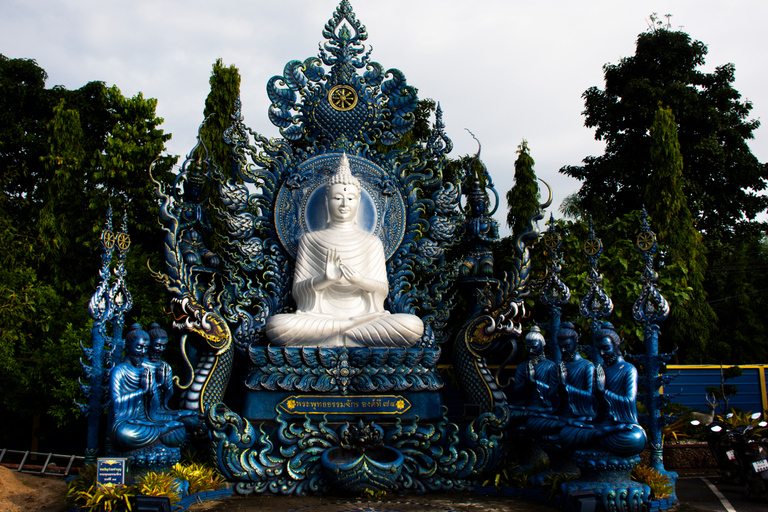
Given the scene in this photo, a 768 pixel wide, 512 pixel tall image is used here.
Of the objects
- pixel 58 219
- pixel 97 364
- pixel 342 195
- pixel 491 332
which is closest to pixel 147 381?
pixel 97 364

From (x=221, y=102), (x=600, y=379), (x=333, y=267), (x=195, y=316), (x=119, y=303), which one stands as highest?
(x=221, y=102)

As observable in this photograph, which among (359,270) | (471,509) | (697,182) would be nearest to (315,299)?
(359,270)

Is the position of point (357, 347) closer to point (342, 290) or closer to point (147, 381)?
point (342, 290)

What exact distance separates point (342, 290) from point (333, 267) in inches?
17.2

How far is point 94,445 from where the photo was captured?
8156 mm

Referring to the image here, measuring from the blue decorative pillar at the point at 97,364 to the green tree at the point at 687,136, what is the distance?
588 inches

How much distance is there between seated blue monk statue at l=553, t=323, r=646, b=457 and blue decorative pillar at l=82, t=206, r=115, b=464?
5.61 metres

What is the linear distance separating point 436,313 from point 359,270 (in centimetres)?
136

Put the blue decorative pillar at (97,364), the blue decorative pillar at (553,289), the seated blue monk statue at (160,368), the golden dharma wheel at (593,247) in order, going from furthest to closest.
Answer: the blue decorative pillar at (553,289), the golden dharma wheel at (593,247), the blue decorative pillar at (97,364), the seated blue monk statue at (160,368)

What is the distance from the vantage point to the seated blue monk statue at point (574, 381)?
302 inches

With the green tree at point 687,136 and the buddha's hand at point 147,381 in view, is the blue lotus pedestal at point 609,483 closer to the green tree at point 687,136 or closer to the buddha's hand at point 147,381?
the buddha's hand at point 147,381

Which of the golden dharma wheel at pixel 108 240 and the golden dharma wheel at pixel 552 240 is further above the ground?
the golden dharma wheel at pixel 552 240

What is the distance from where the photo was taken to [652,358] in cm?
819

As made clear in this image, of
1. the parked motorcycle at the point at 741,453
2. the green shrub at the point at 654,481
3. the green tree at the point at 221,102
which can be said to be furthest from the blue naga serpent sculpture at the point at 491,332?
the green tree at the point at 221,102
